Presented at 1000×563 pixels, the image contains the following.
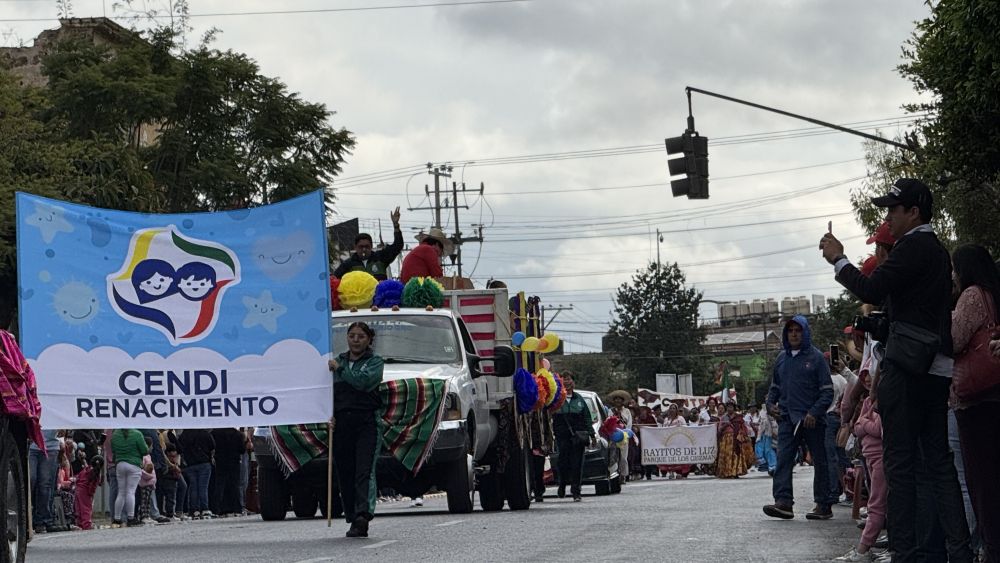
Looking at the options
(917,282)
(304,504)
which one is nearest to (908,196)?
(917,282)

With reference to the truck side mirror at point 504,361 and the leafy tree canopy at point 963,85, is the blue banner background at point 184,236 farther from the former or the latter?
the leafy tree canopy at point 963,85

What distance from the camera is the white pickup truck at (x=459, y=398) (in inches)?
670

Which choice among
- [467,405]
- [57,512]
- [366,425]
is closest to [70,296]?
[366,425]

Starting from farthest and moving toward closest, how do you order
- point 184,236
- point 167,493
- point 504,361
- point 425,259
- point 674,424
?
point 674,424 → point 167,493 → point 425,259 → point 504,361 → point 184,236

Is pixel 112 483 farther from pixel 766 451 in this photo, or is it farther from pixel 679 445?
pixel 679 445

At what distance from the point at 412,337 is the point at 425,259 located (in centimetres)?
127

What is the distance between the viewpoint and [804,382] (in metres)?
16.6

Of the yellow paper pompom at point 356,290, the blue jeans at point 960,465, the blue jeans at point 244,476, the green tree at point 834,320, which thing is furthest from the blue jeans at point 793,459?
the green tree at point 834,320

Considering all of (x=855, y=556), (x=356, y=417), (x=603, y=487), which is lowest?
(x=603, y=487)

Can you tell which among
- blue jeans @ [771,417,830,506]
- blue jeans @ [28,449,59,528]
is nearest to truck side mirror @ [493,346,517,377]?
blue jeans @ [771,417,830,506]

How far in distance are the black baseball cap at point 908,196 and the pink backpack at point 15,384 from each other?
4827mm

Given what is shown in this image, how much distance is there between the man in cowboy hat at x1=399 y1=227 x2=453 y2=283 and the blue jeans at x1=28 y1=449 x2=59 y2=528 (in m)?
4.99

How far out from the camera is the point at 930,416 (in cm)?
890

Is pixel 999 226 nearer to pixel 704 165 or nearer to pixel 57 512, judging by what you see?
pixel 704 165
